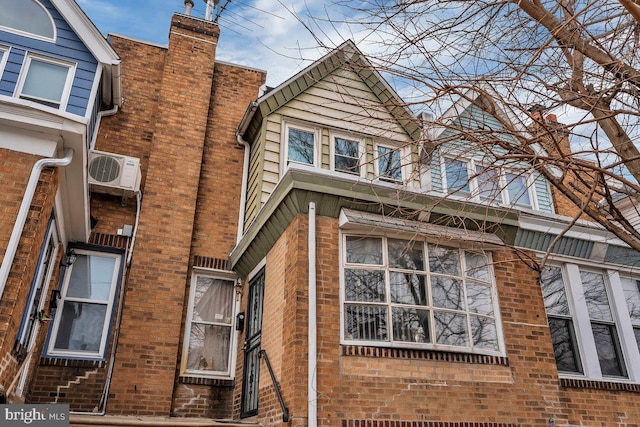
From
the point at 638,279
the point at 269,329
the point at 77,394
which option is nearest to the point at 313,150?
the point at 269,329

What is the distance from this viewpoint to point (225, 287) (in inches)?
377

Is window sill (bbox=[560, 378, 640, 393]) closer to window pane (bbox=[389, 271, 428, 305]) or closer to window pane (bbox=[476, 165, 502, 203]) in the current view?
window pane (bbox=[389, 271, 428, 305])

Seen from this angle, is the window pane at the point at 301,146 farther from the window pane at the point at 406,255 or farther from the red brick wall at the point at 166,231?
the window pane at the point at 406,255

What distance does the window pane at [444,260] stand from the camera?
7219mm

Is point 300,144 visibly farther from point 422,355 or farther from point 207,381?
point 422,355

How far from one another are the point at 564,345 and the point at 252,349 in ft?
17.0

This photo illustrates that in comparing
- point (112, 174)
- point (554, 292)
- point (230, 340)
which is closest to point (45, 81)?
point (112, 174)

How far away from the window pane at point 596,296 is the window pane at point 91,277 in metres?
8.47

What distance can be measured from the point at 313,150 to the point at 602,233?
18.0ft

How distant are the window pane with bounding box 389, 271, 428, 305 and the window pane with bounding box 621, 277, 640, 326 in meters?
4.57

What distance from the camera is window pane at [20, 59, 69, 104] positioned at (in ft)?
25.0

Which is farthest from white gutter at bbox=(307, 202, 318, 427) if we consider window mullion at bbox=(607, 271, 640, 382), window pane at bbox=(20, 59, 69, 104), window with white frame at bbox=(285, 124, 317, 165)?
window mullion at bbox=(607, 271, 640, 382)

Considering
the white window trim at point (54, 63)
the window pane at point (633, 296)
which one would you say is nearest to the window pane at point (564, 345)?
the window pane at point (633, 296)

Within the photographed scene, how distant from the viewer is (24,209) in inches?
235
